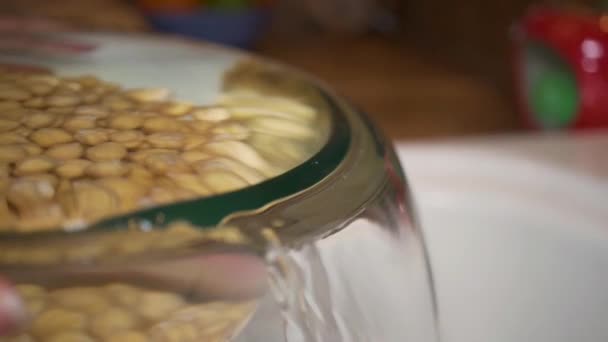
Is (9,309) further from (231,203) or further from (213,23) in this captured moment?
(213,23)

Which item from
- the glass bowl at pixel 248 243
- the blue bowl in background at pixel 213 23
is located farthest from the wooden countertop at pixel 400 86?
the glass bowl at pixel 248 243

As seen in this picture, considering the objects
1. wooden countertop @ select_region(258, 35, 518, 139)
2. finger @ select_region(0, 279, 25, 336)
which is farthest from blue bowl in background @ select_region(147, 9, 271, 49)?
finger @ select_region(0, 279, 25, 336)

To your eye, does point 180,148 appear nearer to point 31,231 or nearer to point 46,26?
point 31,231

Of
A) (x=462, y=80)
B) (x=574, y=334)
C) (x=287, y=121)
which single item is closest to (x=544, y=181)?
(x=574, y=334)

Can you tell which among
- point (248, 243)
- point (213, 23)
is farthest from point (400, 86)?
point (248, 243)

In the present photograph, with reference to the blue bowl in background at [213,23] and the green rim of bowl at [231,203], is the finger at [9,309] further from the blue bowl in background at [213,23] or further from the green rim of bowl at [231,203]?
the blue bowl in background at [213,23]

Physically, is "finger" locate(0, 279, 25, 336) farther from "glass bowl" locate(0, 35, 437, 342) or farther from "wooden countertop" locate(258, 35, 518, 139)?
"wooden countertop" locate(258, 35, 518, 139)

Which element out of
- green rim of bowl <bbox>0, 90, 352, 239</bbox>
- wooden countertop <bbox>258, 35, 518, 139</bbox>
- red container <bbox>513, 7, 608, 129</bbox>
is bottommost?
wooden countertop <bbox>258, 35, 518, 139</bbox>
